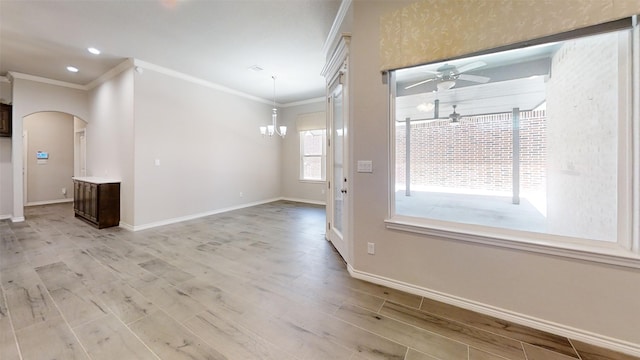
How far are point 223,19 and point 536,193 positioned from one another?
3.83 m

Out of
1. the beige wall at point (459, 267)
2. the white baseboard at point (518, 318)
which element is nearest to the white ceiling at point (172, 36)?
the beige wall at point (459, 267)

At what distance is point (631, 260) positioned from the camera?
5.16ft

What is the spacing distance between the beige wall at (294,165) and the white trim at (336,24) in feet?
11.1

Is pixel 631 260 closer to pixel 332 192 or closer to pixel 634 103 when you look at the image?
pixel 634 103

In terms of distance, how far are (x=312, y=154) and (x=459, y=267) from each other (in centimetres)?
557

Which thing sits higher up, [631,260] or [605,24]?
[605,24]

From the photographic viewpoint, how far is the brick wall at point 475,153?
2062 mm

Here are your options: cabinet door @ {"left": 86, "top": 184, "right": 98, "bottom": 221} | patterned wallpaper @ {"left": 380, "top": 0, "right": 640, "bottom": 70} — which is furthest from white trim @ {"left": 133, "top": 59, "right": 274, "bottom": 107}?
patterned wallpaper @ {"left": 380, "top": 0, "right": 640, "bottom": 70}

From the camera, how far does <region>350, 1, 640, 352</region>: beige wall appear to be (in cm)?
165

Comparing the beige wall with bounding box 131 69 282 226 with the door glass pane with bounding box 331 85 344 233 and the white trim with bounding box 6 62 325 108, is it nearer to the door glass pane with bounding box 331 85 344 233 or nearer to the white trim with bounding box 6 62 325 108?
the white trim with bounding box 6 62 325 108

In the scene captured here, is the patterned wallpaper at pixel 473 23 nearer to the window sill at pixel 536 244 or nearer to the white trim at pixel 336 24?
the white trim at pixel 336 24

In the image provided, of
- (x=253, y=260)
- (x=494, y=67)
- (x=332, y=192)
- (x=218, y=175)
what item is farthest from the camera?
(x=218, y=175)

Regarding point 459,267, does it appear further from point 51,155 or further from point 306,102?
point 51,155

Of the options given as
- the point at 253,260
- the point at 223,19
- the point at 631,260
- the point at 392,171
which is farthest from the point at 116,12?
the point at 631,260
